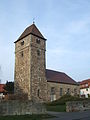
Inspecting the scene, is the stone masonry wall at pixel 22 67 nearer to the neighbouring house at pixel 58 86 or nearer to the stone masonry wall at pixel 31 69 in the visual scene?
the stone masonry wall at pixel 31 69

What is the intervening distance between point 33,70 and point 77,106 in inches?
757

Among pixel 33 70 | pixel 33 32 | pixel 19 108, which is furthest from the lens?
pixel 33 32

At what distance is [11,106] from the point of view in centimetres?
1783

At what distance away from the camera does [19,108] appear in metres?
18.4

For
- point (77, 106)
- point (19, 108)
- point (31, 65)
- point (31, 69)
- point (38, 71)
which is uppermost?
point (31, 65)

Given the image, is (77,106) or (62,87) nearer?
(77,106)

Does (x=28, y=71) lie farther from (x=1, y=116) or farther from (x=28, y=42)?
(x=1, y=116)

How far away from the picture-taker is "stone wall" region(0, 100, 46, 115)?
1753 cm

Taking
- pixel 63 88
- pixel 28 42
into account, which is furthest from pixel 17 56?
pixel 63 88

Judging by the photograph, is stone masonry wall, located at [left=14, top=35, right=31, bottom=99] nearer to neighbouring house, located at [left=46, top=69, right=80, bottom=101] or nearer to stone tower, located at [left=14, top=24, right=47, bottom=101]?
stone tower, located at [left=14, top=24, right=47, bottom=101]

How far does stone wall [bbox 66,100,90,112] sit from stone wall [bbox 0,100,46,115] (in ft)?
12.7

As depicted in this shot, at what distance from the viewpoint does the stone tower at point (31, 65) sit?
4091 cm

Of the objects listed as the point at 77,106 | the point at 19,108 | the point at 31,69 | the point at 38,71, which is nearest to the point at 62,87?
the point at 38,71

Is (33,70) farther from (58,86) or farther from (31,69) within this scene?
(58,86)
